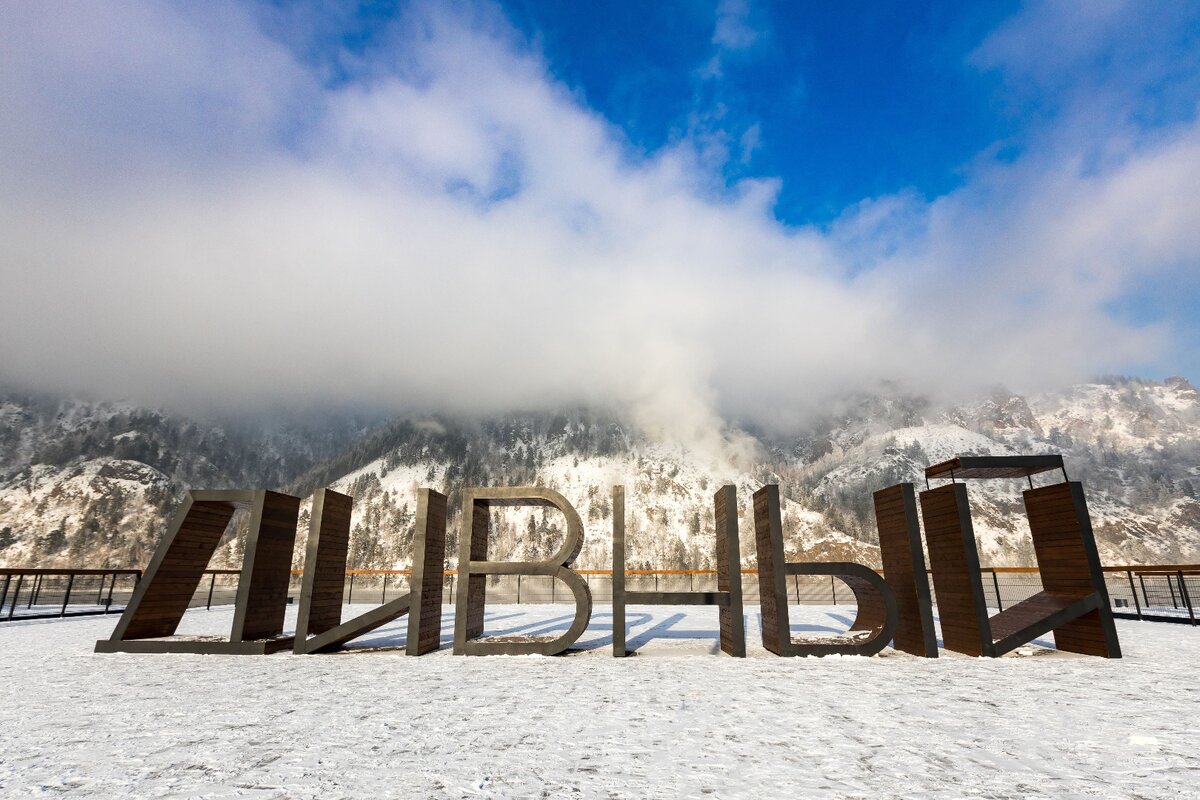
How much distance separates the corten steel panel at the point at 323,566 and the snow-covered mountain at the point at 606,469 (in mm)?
67522

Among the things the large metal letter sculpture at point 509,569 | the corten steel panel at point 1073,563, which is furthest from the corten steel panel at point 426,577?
the corten steel panel at point 1073,563

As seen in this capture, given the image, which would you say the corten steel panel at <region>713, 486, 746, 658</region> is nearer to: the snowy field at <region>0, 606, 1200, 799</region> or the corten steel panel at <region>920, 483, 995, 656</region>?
the snowy field at <region>0, 606, 1200, 799</region>

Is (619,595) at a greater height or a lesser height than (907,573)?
lesser

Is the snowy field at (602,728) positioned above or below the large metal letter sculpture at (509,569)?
below

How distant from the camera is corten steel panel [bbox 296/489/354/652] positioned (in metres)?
11.1

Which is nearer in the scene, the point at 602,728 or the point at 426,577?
the point at 602,728

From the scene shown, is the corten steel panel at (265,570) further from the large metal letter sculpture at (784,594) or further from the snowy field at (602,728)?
the large metal letter sculpture at (784,594)

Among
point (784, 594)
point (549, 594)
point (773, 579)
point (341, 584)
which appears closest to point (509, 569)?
point (341, 584)

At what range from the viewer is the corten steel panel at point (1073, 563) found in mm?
10047

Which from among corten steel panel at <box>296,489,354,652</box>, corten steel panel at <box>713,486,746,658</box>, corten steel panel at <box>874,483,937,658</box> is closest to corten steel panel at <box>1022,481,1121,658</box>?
corten steel panel at <box>874,483,937,658</box>

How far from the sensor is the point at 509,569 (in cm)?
1141

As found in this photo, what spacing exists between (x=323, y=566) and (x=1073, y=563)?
583 inches

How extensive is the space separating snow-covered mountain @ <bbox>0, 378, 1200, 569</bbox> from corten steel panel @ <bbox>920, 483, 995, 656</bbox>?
68.9 metres

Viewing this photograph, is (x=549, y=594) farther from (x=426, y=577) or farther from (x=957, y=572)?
(x=957, y=572)
